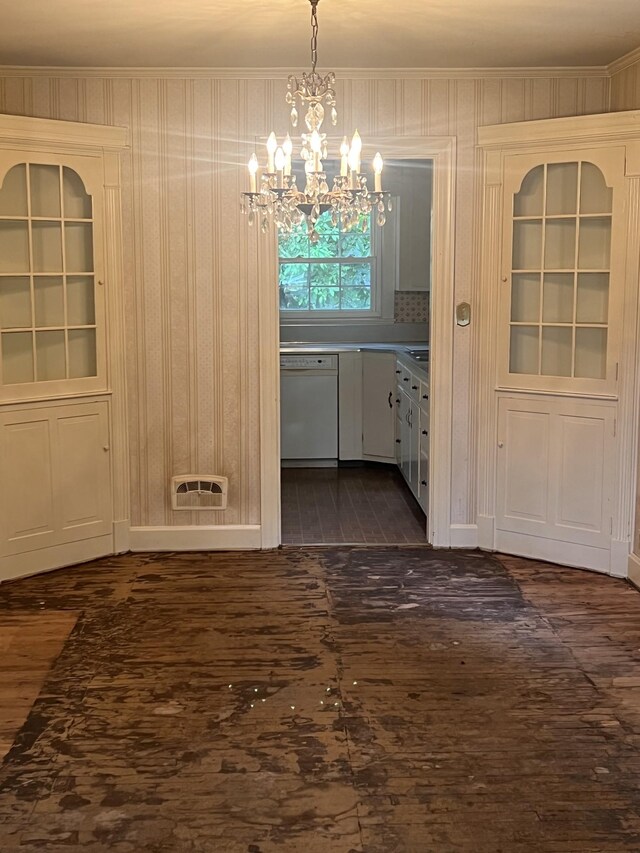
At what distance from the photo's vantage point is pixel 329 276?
325 inches

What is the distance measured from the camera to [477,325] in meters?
5.26

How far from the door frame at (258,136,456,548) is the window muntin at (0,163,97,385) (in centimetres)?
93

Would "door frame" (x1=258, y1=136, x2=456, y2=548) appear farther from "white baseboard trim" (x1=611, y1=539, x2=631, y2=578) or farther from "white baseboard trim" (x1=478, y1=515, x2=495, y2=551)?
"white baseboard trim" (x1=611, y1=539, x2=631, y2=578)

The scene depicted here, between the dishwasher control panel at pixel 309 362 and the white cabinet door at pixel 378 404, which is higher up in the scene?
the dishwasher control panel at pixel 309 362

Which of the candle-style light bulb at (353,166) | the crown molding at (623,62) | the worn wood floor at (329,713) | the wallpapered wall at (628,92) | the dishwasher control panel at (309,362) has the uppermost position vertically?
the crown molding at (623,62)

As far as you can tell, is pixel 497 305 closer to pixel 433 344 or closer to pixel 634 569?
pixel 433 344

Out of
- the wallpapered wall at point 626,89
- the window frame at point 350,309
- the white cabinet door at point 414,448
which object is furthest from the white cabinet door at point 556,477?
the window frame at point 350,309

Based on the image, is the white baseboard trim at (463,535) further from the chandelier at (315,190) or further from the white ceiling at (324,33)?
the white ceiling at (324,33)

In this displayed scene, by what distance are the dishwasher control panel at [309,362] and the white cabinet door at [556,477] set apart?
8.07 feet

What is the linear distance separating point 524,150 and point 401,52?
83 centimetres

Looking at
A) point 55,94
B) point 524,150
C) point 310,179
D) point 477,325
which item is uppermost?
point 55,94

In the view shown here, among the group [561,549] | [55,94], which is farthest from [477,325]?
[55,94]

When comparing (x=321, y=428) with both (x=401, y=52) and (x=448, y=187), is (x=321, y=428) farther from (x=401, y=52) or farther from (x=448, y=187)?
(x=401, y=52)

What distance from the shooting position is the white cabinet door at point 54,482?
487 centimetres
